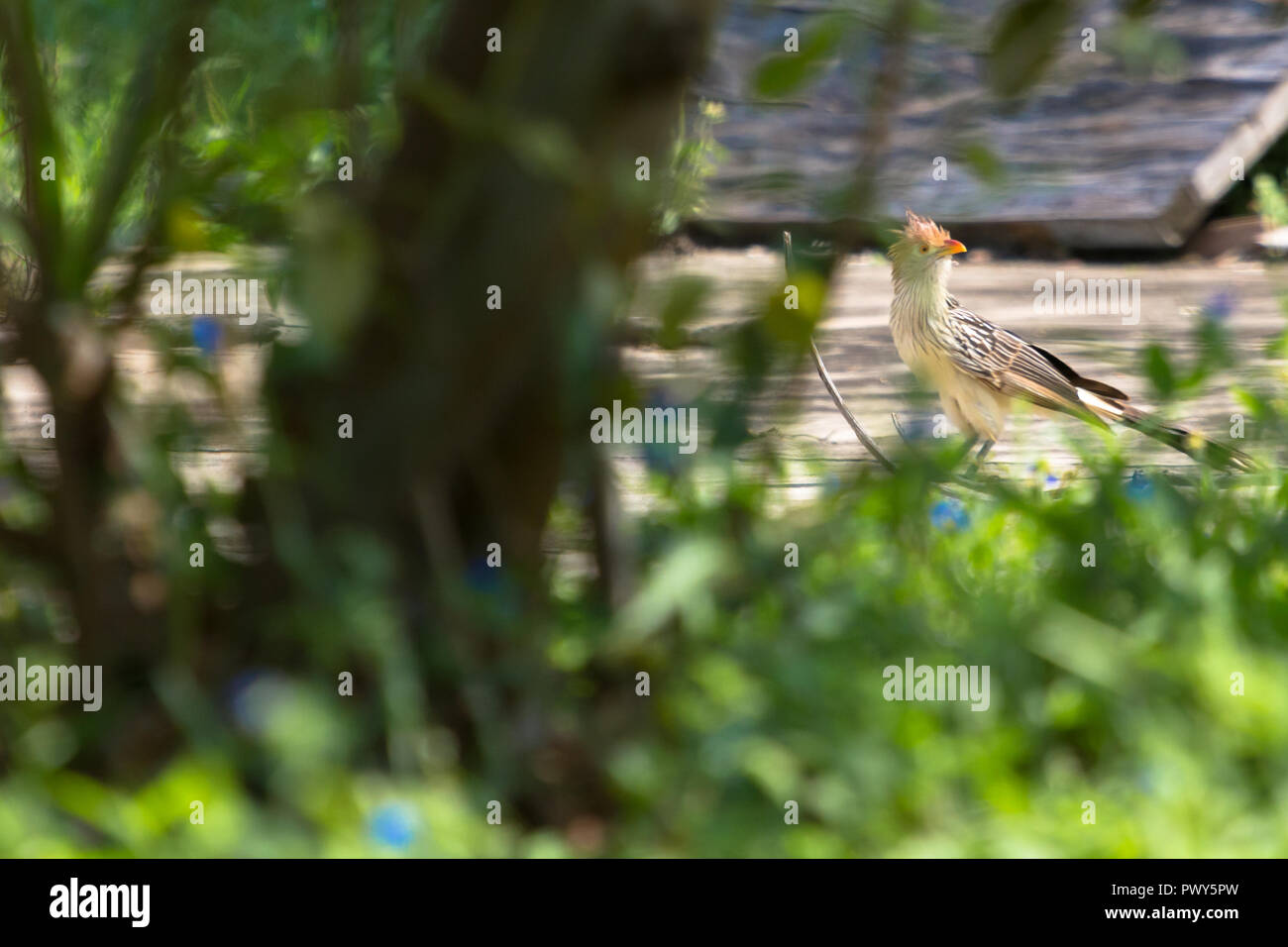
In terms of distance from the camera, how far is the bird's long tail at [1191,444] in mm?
2063

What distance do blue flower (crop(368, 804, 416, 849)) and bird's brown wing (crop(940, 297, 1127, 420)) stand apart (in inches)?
43.1

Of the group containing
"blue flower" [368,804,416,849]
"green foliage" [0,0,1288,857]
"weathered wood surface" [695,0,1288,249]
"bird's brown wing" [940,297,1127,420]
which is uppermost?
"weathered wood surface" [695,0,1288,249]

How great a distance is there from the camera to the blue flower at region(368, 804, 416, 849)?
1.29 meters

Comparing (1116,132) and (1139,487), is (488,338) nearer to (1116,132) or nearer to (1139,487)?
(1139,487)

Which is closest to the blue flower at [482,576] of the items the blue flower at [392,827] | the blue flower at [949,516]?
the blue flower at [392,827]

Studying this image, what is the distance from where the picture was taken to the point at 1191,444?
212cm

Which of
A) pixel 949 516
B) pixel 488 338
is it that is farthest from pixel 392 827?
pixel 949 516

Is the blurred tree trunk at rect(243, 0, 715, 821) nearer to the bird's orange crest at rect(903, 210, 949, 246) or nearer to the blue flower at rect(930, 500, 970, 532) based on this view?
the bird's orange crest at rect(903, 210, 949, 246)

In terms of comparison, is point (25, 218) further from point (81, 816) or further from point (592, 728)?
point (592, 728)

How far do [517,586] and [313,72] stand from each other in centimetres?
69

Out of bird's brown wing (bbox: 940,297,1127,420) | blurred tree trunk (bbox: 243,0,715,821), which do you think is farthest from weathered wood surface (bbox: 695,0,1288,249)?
blurred tree trunk (bbox: 243,0,715,821)

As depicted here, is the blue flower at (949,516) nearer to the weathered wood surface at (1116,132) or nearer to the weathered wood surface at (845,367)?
the weathered wood surface at (845,367)

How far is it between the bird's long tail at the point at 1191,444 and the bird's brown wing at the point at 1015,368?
0.15 ft

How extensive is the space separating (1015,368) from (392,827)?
4.06ft
